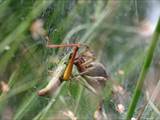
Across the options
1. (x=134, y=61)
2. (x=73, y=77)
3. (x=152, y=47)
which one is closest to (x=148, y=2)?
(x=134, y=61)

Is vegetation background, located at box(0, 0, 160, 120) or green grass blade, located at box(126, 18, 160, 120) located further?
vegetation background, located at box(0, 0, 160, 120)

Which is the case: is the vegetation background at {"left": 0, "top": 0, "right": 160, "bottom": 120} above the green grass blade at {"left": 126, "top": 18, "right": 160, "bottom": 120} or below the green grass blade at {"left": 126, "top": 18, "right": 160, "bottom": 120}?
below

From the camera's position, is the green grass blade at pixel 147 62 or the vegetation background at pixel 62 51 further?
the vegetation background at pixel 62 51

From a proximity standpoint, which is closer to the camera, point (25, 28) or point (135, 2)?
point (25, 28)

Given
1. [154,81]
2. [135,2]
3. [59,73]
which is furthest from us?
[135,2]

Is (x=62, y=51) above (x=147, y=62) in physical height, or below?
below

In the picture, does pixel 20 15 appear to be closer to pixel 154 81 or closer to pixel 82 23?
pixel 82 23

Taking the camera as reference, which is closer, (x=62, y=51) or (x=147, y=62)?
(x=147, y=62)

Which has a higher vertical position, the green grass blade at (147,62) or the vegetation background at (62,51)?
the green grass blade at (147,62)
